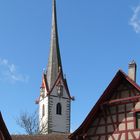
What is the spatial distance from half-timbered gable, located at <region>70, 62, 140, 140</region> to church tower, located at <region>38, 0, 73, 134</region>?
222 feet

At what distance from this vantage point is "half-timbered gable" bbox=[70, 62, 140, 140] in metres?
30.9

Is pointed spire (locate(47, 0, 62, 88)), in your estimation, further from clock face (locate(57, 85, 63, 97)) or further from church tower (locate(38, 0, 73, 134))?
clock face (locate(57, 85, 63, 97))

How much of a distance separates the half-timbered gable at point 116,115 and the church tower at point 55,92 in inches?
2660

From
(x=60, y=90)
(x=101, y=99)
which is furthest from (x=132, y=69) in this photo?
(x=60, y=90)

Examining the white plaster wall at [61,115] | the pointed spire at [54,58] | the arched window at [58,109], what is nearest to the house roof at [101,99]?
the white plaster wall at [61,115]

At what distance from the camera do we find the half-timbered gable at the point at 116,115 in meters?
30.9

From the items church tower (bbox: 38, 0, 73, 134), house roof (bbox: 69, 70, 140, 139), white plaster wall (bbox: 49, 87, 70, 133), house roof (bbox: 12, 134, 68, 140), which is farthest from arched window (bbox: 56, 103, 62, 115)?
house roof (bbox: 69, 70, 140, 139)

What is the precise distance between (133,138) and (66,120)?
70.9 m

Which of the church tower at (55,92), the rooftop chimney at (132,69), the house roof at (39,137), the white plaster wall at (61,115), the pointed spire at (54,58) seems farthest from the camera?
the pointed spire at (54,58)

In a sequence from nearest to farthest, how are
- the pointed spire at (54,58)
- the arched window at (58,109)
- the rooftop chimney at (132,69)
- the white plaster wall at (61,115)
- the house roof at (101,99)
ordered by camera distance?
the house roof at (101,99) → the rooftop chimney at (132,69) → the white plaster wall at (61,115) → the pointed spire at (54,58) → the arched window at (58,109)

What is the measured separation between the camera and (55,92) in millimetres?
102500

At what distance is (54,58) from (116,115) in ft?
233

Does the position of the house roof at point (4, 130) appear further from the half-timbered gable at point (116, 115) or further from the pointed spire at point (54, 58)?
the pointed spire at point (54, 58)

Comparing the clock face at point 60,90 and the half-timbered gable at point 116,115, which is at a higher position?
the clock face at point 60,90
